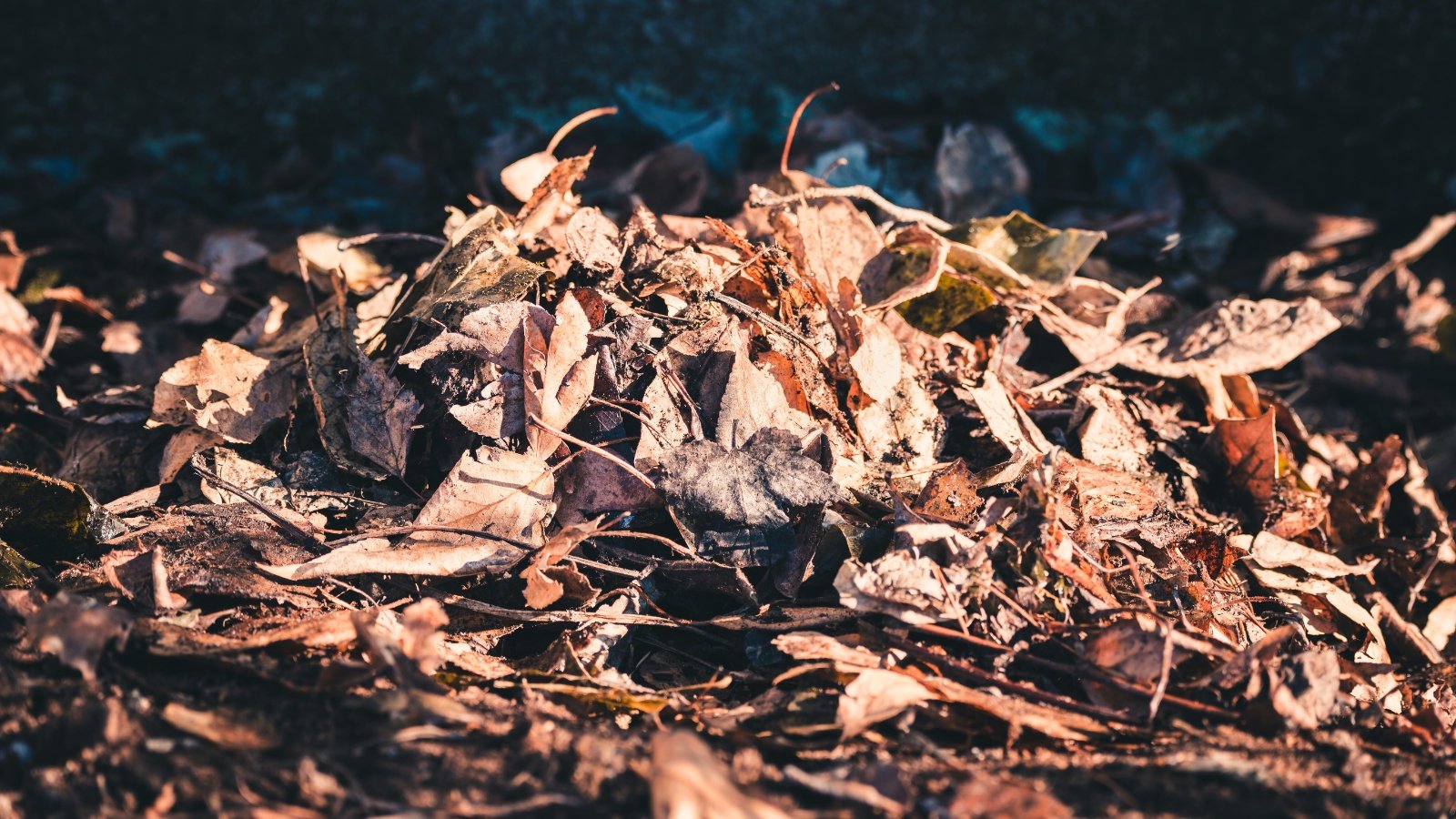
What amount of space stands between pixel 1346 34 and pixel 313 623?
9.41 ft

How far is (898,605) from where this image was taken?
123 cm

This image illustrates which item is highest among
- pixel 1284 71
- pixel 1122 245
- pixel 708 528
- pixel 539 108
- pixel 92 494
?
pixel 1284 71

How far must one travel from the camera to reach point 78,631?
1101mm

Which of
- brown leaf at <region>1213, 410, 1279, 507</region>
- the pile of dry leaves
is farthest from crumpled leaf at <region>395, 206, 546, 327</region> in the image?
brown leaf at <region>1213, 410, 1279, 507</region>

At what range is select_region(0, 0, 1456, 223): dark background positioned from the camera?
2555 millimetres

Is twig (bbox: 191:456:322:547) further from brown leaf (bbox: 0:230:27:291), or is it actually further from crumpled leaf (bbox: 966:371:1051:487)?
brown leaf (bbox: 0:230:27:291)

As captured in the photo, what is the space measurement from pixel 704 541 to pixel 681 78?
1.76 m

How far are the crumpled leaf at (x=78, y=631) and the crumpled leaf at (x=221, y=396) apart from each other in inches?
16.3

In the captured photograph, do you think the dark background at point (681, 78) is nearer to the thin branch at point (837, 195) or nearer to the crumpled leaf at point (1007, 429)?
the thin branch at point (837, 195)

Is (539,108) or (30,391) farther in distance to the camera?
(539,108)

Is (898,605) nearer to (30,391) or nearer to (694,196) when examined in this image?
(694,196)

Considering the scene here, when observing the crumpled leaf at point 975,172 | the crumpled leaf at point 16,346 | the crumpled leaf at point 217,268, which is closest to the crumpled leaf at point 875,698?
the crumpled leaf at point 975,172

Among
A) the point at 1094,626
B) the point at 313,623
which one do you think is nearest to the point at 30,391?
the point at 313,623

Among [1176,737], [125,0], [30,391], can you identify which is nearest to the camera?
[1176,737]
